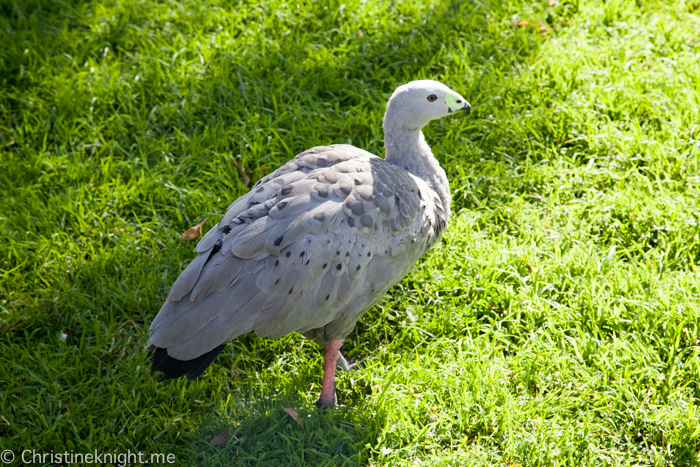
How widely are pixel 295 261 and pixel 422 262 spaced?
53.7 inches

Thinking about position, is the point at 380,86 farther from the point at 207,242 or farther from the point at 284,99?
the point at 207,242

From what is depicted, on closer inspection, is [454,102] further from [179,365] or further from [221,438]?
[221,438]

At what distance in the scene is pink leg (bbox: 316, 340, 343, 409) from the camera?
11.7 feet

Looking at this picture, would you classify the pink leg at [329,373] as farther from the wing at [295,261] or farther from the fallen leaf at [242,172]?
the fallen leaf at [242,172]

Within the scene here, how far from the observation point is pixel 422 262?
4.35 m

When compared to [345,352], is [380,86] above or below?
above

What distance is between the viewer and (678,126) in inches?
191

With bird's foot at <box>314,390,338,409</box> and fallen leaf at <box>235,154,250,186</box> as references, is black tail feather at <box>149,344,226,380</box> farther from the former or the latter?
fallen leaf at <box>235,154,250,186</box>

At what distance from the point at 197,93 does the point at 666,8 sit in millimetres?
4242

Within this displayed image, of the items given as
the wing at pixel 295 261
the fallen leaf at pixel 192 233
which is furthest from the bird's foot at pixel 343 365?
the fallen leaf at pixel 192 233

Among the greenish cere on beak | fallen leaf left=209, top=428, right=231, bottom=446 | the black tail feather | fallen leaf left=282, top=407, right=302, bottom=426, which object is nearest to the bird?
the black tail feather

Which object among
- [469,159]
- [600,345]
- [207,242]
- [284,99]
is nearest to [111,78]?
[284,99]

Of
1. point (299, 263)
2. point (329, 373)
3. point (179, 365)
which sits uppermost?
point (299, 263)

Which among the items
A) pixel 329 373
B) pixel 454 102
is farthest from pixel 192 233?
pixel 454 102
